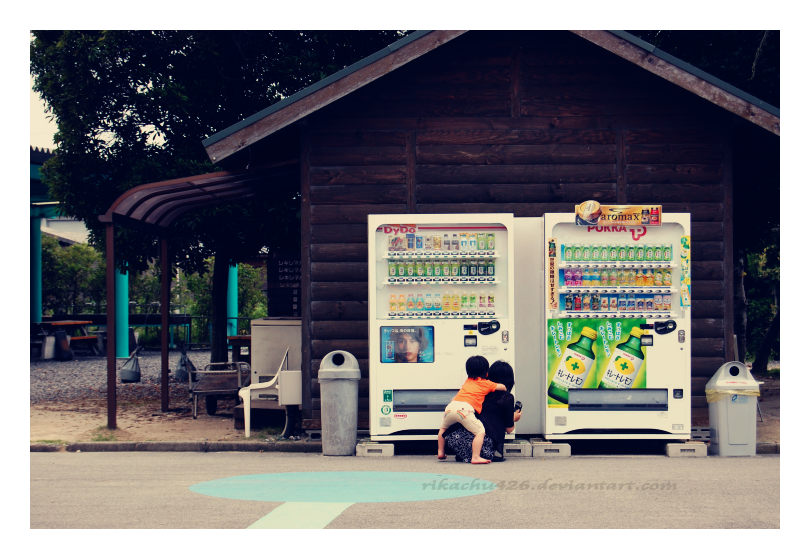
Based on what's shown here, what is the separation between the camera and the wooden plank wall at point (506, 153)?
8.95 metres

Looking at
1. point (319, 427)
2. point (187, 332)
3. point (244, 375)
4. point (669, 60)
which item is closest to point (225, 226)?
point (244, 375)

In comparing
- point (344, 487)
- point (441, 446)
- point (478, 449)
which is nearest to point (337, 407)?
point (441, 446)

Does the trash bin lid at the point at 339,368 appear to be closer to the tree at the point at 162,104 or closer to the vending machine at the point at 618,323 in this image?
the vending machine at the point at 618,323

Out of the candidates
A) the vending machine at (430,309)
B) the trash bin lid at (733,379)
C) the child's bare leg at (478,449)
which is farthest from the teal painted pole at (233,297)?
the trash bin lid at (733,379)

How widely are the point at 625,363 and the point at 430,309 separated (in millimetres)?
2258

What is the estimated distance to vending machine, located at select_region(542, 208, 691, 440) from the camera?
812cm

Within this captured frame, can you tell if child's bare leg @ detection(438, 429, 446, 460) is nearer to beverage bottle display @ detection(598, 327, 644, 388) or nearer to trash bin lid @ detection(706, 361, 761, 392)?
beverage bottle display @ detection(598, 327, 644, 388)

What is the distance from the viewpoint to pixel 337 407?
320 inches

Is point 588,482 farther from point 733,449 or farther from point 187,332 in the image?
point 187,332

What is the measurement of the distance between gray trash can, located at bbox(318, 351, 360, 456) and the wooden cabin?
30.0 inches

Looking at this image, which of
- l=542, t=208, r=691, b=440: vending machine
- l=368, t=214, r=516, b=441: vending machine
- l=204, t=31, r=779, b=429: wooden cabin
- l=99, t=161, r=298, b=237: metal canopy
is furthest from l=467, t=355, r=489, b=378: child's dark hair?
l=99, t=161, r=298, b=237: metal canopy

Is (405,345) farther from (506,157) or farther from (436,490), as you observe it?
(506,157)

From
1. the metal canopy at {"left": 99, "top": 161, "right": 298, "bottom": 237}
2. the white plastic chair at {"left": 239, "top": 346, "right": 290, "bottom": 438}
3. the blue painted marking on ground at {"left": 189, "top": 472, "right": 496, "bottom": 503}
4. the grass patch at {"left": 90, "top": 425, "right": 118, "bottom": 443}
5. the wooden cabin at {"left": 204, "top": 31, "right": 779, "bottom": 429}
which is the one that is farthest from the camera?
the metal canopy at {"left": 99, "top": 161, "right": 298, "bottom": 237}

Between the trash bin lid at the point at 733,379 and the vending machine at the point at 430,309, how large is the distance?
2314mm
